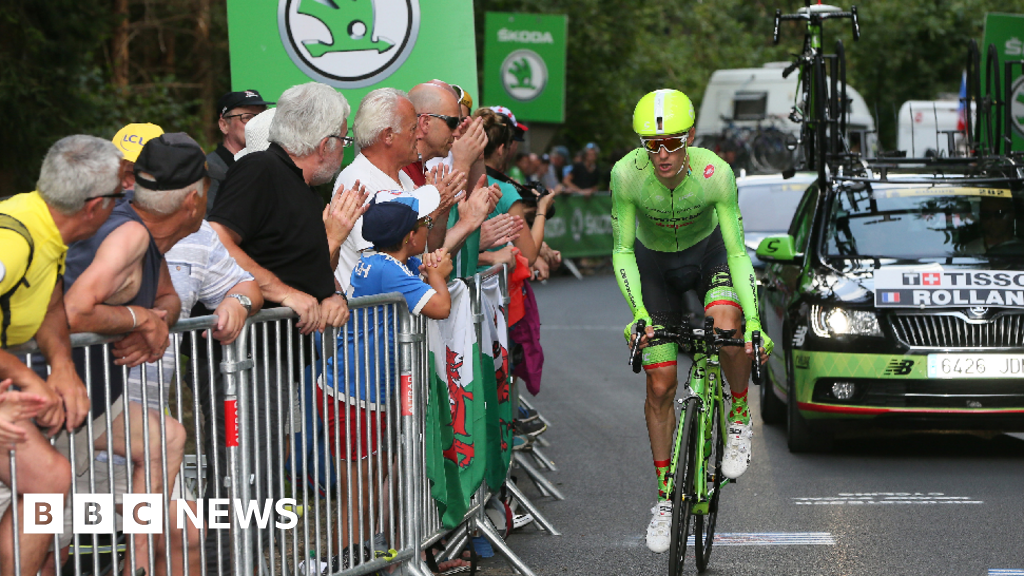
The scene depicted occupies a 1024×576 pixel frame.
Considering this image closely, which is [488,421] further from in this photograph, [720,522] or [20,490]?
[20,490]

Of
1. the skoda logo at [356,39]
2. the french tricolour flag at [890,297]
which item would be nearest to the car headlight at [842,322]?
the french tricolour flag at [890,297]

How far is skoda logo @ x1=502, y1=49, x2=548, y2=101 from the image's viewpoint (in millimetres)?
20234

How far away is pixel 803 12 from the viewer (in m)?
12.3

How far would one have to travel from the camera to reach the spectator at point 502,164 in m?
8.06

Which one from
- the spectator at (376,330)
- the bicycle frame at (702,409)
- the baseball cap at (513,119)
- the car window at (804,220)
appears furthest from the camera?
the car window at (804,220)

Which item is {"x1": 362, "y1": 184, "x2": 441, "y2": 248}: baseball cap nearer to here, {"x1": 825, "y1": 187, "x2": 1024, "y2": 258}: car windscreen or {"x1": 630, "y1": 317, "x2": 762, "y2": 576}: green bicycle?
{"x1": 630, "y1": 317, "x2": 762, "y2": 576}: green bicycle

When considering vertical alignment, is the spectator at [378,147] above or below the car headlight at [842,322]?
above

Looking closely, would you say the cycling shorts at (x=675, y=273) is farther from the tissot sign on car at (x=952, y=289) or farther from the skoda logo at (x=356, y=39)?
the tissot sign on car at (x=952, y=289)

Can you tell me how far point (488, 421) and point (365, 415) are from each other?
4.13 ft

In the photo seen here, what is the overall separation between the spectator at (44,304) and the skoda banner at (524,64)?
16.4 meters

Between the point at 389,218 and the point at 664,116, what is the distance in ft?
4.51

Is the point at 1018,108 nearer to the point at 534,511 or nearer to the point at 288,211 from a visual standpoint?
the point at 534,511

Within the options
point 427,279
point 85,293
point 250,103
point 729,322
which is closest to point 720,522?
point 729,322

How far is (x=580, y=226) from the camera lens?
86.4 feet
